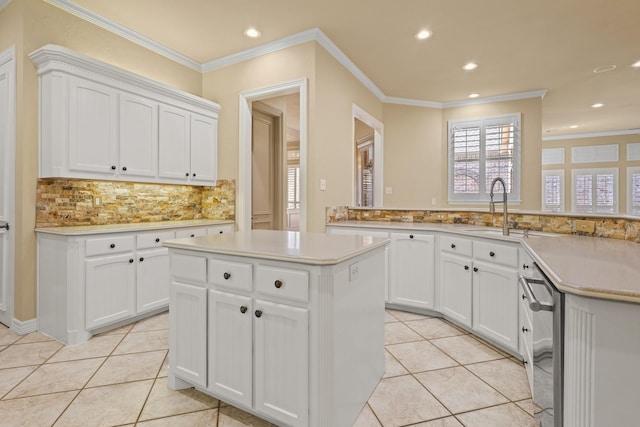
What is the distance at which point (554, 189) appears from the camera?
27.3 feet

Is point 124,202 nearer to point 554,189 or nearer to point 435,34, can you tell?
point 435,34

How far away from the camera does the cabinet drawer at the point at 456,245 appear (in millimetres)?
2693

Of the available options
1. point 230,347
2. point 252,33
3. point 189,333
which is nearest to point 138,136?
point 252,33

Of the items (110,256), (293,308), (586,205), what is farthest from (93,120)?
(586,205)

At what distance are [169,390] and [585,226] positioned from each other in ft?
10.2

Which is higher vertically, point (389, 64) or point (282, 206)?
Answer: point (389, 64)

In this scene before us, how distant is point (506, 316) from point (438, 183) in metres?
3.53

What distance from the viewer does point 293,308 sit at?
1.43m

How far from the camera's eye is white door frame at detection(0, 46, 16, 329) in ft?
8.88

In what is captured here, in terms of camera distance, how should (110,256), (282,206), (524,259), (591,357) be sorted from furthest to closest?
1. (282,206)
2. (110,256)
3. (524,259)
4. (591,357)

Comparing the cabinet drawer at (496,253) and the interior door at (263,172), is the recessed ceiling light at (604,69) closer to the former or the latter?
the cabinet drawer at (496,253)

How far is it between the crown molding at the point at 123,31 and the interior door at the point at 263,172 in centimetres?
106

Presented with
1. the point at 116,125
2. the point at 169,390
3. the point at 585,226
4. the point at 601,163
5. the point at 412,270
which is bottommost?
the point at 169,390

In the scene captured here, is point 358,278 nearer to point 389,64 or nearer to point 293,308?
point 293,308
